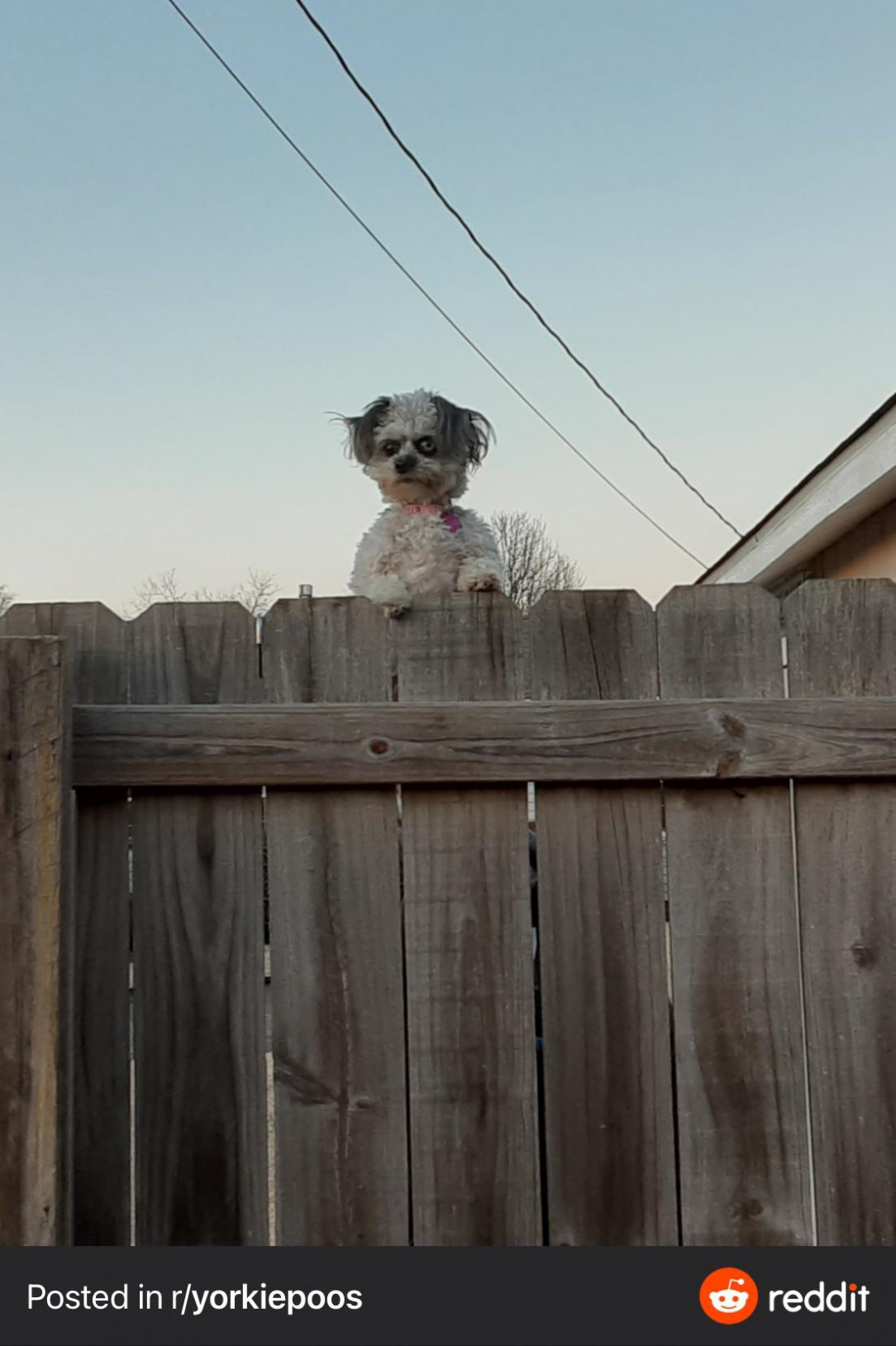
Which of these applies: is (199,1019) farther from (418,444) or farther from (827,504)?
(827,504)

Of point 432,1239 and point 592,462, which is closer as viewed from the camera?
point 432,1239

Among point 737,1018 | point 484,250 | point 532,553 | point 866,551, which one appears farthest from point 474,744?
point 532,553

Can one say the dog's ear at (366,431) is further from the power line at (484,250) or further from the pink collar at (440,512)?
the power line at (484,250)

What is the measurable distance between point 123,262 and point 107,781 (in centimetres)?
657

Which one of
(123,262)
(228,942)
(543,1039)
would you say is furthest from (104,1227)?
(123,262)

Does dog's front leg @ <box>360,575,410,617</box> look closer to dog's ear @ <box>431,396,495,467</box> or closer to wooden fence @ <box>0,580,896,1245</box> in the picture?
wooden fence @ <box>0,580,896,1245</box>

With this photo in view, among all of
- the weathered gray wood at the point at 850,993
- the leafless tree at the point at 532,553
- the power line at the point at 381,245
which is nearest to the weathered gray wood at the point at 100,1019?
the weathered gray wood at the point at 850,993

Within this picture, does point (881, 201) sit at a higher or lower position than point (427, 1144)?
higher

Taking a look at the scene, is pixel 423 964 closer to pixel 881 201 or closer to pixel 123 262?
pixel 123 262

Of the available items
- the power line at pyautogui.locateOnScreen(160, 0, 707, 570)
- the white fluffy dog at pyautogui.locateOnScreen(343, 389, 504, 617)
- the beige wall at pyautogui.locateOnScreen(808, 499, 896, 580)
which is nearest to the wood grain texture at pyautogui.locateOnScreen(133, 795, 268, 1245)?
the white fluffy dog at pyautogui.locateOnScreen(343, 389, 504, 617)

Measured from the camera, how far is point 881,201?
747 centimetres

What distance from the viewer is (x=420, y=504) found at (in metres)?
2.67

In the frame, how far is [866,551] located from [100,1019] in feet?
15.4

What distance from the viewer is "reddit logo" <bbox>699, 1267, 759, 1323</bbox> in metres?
1.67
